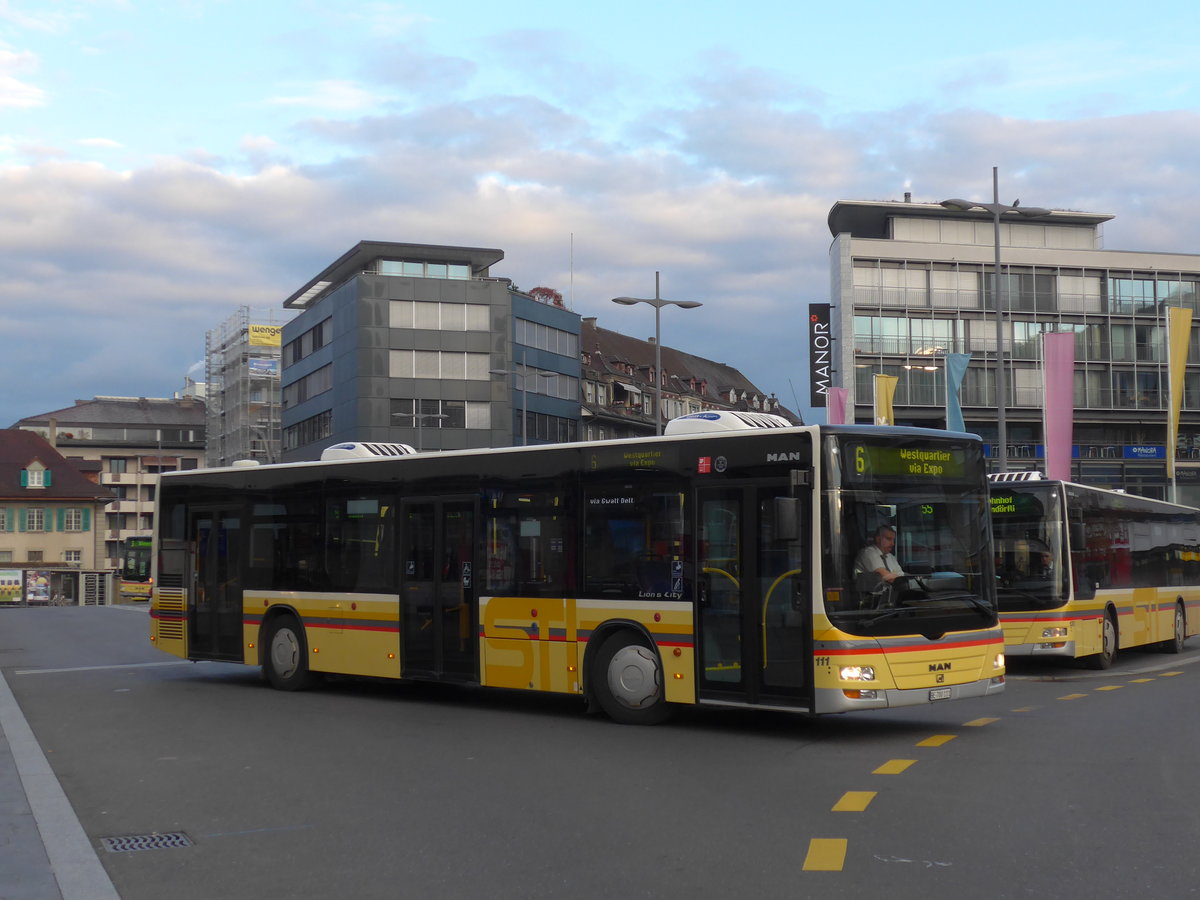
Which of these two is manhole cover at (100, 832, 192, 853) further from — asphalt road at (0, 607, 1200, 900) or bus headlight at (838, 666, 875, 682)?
bus headlight at (838, 666, 875, 682)

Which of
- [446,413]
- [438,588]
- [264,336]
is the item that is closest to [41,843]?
[438,588]

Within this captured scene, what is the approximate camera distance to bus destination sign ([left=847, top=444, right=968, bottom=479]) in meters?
12.5

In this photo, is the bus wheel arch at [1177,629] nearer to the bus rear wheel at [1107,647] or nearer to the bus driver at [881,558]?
the bus rear wheel at [1107,647]

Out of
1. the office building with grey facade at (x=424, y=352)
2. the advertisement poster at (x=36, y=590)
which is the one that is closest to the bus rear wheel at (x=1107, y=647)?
the office building with grey facade at (x=424, y=352)

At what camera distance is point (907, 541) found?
41.2 ft

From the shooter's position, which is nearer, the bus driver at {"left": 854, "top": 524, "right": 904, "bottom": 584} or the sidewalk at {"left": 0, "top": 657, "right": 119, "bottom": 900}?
the sidewalk at {"left": 0, "top": 657, "right": 119, "bottom": 900}

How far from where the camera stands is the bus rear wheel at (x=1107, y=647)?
20.9 meters

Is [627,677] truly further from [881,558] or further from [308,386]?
[308,386]

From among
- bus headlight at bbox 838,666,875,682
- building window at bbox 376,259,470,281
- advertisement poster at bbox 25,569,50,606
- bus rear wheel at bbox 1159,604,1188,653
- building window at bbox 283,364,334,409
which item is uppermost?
building window at bbox 376,259,470,281

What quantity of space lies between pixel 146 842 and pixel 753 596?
602 centimetres

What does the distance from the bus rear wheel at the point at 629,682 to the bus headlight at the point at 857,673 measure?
2.07 meters

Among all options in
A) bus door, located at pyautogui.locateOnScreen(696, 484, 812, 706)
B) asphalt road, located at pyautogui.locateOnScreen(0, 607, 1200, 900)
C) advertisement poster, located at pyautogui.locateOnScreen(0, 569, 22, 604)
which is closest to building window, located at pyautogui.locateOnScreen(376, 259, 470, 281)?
advertisement poster, located at pyautogui.locateOnScreen(0, 569, 22, 604)

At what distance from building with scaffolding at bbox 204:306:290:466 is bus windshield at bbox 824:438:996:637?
293 ft

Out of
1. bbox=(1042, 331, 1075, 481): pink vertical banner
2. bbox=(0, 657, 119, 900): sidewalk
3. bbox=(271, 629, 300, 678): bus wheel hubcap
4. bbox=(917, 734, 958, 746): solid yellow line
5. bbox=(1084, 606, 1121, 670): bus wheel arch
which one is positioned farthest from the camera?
bbox=(1042, 331, 1075, 481): pink vertical banner
